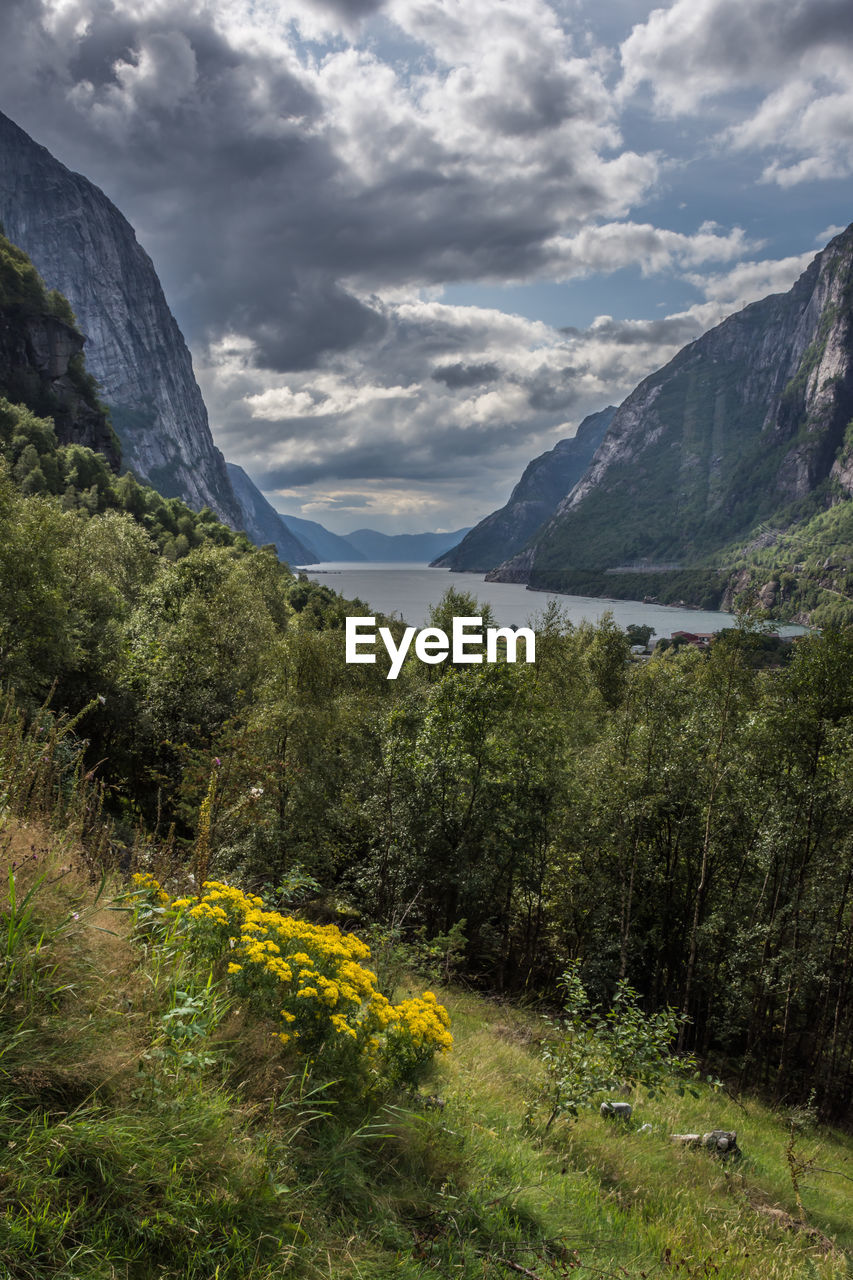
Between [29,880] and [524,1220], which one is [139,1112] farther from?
[524,1220]

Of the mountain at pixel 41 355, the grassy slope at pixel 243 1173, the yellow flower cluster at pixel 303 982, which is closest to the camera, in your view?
the grassy slope at pixel 243 1173

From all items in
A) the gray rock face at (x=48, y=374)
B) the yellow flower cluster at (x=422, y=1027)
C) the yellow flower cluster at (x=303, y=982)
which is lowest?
the yellow flower cluster at (x=422, y=1027)

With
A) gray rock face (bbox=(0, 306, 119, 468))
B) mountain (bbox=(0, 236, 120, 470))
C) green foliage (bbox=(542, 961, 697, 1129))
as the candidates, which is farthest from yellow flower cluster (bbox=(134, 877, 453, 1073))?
gray rock face (bbox=(0, 306, 119, 468))


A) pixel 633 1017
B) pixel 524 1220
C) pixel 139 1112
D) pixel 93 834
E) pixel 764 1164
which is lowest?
pixel 764 1164

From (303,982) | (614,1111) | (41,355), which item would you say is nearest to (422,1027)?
(303,982)

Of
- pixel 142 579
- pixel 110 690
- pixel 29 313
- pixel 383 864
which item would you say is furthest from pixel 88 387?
pixel 383 864

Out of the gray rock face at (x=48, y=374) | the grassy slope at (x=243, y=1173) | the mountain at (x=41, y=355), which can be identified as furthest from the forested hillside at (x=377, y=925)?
the mountain at (x=41, y=355)

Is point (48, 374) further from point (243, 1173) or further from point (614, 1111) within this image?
point (243, 1173)

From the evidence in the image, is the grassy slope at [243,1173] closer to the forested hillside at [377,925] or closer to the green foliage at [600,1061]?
the forested hillside at [377,925]
